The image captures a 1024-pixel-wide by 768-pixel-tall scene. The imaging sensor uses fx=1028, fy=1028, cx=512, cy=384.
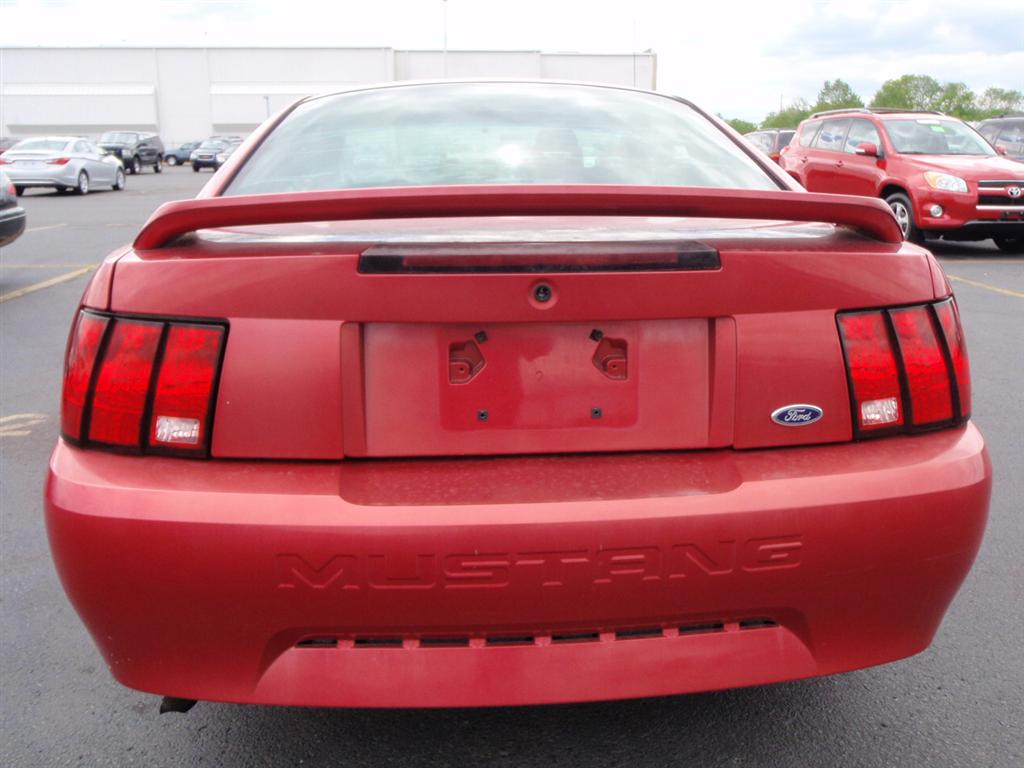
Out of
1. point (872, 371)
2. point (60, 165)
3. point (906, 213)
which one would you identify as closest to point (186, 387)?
point (872, 371)

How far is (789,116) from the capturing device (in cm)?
7725

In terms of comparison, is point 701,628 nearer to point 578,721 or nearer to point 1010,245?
point 578,721

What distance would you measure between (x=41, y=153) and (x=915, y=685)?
26.1 m

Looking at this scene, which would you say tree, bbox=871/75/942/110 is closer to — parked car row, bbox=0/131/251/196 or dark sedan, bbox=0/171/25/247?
parked car row, bbox=0/131/251/196

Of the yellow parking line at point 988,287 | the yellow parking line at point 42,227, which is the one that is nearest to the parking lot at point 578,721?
the yellow parking line at point 988,287

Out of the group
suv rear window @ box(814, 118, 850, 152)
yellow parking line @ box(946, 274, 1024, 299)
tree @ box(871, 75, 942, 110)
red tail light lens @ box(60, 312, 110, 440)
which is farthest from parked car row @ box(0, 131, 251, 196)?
tree @ box(871, 75, 942, 110)

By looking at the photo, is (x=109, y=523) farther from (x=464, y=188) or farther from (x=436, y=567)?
(x=464, y=188)

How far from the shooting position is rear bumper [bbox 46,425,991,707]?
178 cm

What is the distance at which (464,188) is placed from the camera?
1886 millimetres

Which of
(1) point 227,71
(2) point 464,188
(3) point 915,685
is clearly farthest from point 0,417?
(1) point 227,71

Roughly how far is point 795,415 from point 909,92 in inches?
3073

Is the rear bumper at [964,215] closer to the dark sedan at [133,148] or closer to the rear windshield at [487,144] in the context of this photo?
the rear windshield at [487,144]

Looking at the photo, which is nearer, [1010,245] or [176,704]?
[176,704]

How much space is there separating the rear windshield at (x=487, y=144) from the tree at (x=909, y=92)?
241ft
